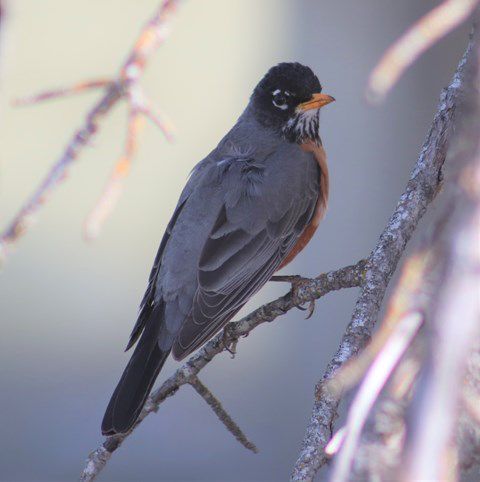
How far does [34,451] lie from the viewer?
189 inches

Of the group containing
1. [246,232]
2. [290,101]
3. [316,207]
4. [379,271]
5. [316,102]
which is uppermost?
[290,101]

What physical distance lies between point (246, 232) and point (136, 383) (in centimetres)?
70

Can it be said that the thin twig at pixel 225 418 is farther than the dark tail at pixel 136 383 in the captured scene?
No

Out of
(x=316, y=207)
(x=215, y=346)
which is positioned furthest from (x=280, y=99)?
(x=215, y=346)

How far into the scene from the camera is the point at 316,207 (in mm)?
3191

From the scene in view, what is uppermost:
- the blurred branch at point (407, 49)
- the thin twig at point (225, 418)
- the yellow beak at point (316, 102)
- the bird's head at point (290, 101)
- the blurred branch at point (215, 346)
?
the bird's head at point (290, 101)

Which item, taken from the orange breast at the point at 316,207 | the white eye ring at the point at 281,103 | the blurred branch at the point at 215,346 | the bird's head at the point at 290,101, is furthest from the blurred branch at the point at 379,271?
the white eye ring at the point at 281,103

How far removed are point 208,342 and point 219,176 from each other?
2.49ft

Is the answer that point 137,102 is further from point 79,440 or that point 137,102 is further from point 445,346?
point 79,440

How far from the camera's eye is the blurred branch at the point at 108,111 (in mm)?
781

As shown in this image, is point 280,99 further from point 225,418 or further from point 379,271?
point 379,271

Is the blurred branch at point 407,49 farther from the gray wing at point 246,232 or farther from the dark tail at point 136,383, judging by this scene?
the gray wing at point 246,232

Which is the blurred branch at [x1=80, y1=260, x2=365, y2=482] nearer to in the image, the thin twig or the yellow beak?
the thin twig

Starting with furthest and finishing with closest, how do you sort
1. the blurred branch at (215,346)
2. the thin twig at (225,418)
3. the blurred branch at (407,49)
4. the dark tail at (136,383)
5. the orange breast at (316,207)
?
the orange breast at (316,207) < the dark tail at (136,383) < the thin twig at (225,418) < the blurred branch at (215,346) < the blurred branch at (407,49)
